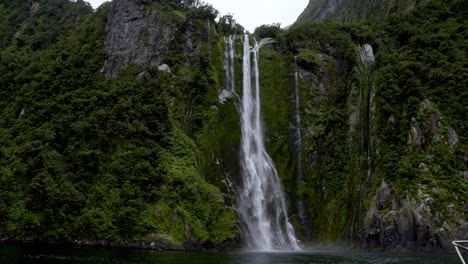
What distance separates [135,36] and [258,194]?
24421 millimetres

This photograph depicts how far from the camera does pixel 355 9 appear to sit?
8350cm

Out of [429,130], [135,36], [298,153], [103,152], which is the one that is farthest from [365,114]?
[135,36]

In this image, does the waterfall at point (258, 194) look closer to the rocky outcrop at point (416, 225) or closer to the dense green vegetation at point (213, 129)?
the dense green vegetation at point (213, 129)

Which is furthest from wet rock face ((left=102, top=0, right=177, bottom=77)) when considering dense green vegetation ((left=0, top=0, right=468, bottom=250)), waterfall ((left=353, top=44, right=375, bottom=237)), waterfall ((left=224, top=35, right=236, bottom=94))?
waterfall ((left=353, top=44, right=375, bottom=237))

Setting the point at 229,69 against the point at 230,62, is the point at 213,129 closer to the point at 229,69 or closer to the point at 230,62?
the point at 229,69

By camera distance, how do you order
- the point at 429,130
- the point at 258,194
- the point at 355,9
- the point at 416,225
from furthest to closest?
the point at 355,9, the point at 258,194, the point at 429,130, the point at 416,225

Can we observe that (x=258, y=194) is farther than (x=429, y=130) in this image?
Yes

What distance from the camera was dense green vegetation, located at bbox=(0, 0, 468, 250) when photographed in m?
37.7

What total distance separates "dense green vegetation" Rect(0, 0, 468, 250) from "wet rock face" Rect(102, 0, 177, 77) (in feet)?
3.21

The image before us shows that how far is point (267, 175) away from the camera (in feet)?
147

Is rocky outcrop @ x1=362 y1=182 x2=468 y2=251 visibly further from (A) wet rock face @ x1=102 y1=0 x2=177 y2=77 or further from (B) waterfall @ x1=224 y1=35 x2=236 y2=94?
(A) wet rock face @ x1=102 y1=0 x2=177 y2=77

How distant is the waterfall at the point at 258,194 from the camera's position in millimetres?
40812

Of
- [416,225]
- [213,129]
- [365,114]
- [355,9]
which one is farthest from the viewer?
[355,9]

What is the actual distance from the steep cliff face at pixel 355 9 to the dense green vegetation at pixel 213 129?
10.4 m
